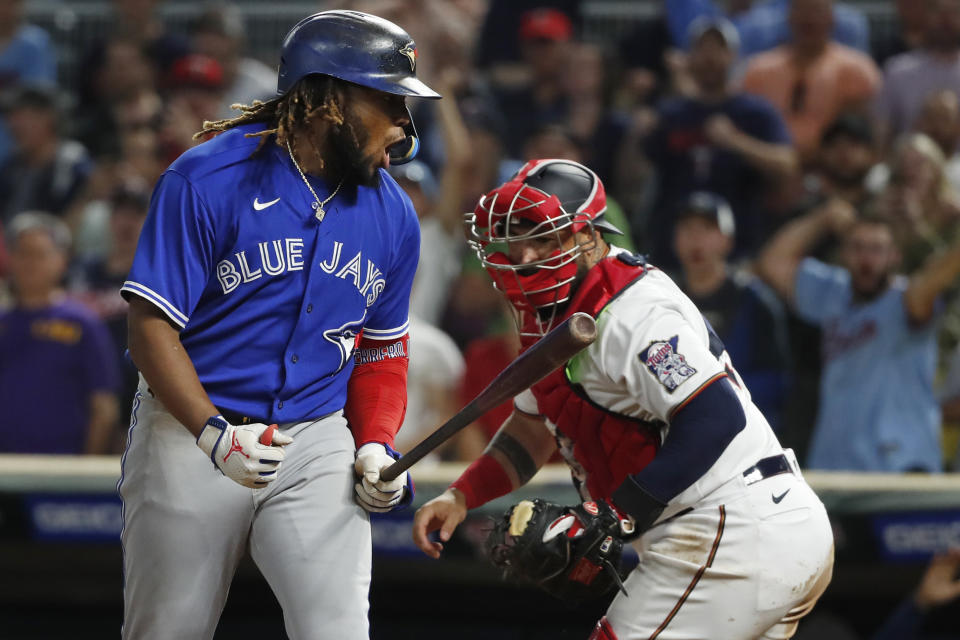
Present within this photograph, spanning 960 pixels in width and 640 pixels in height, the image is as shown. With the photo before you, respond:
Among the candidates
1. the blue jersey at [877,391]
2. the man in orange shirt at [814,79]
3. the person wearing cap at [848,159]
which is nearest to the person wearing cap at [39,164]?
the man in orange shirt at [814,79]

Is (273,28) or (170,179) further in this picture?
(273,28)

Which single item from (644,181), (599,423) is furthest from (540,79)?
(599,423)

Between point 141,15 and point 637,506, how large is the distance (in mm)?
6949

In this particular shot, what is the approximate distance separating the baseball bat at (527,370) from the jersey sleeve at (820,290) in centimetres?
316

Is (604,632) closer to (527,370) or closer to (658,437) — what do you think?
(658,437)

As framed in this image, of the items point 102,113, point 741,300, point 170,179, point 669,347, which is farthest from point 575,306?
point 102,113

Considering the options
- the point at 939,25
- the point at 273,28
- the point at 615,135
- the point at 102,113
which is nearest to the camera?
the point at 939,25

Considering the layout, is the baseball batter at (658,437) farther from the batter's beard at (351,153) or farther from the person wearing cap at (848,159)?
the person wearing cap at (848,159)

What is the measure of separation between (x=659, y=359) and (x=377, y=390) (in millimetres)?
744

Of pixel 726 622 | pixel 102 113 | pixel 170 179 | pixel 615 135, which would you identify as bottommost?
pixel 102 113

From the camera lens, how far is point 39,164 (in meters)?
8.05

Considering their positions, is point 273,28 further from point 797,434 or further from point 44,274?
point 797,434

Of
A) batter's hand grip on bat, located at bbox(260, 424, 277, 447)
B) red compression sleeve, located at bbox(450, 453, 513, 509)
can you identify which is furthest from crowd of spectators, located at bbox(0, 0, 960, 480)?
batter's hand grip on bat, located at bbox(260, 424, 277, 447)

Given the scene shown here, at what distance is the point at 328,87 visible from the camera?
3.06m
